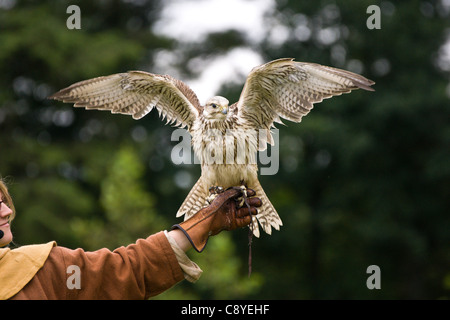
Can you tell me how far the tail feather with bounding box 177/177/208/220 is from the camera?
486cm

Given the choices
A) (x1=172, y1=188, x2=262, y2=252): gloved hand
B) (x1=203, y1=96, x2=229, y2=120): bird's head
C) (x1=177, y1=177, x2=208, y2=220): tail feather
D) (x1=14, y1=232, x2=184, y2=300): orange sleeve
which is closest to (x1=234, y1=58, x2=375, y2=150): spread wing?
(x1=203, y1=96, x2=229, y2=120): bird's head

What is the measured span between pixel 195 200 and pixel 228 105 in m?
0.85

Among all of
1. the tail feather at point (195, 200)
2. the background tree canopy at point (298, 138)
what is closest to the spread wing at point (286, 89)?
the tail feather at point (195, 200)

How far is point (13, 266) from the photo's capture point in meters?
3.00

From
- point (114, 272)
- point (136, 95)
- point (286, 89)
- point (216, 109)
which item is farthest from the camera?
point (136, 95)

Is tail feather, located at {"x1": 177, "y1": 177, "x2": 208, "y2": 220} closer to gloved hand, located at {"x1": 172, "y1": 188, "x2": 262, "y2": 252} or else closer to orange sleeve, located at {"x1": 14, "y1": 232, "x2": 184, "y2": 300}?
gloved hand, located at {"x1": 172, "y1": 188, "x2": 262, "y2": 252}

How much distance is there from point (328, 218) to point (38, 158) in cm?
805

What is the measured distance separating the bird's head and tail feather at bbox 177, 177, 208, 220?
542mm

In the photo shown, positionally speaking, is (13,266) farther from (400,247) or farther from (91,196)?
(400,247)

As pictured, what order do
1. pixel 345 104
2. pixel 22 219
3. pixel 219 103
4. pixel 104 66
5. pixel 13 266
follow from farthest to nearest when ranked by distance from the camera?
pixel 345 104
pixel 104 66
pixel 22 219
pixel 219 103
pixel 13 266

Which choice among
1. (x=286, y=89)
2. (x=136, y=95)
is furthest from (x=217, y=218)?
(x=136, y=95)

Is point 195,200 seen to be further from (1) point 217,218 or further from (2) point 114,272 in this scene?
(2) point 114,272

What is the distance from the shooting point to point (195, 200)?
493 centimetres

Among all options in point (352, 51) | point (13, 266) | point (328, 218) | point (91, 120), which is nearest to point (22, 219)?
point (91, 120)
